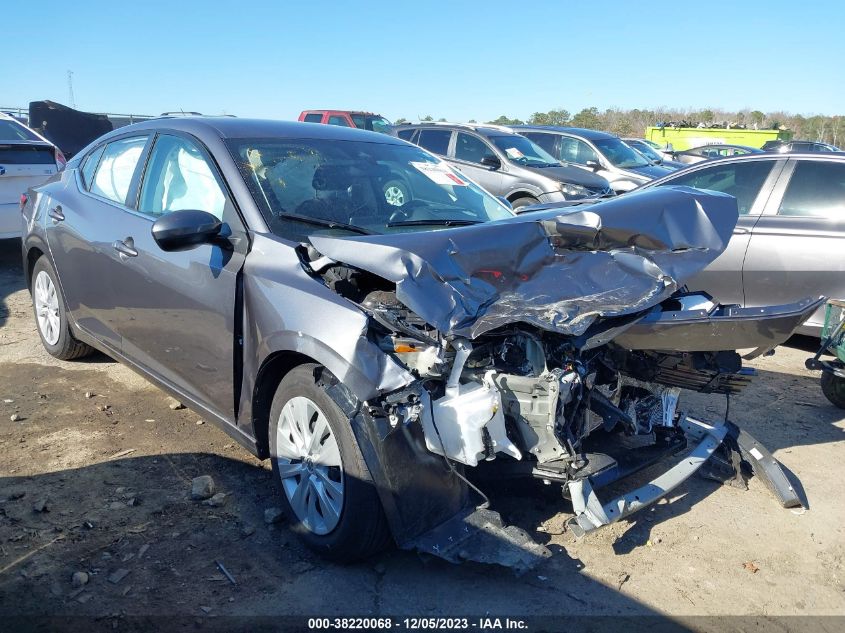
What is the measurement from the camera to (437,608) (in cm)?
293

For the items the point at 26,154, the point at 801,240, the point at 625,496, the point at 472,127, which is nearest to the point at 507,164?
the point at 472,127

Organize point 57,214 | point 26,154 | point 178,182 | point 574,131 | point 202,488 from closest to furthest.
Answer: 1. point 202,488
2. point 178,182
3. point 57,214
4. point 26,154
5. point 574,131

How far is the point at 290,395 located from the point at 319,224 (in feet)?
2.85

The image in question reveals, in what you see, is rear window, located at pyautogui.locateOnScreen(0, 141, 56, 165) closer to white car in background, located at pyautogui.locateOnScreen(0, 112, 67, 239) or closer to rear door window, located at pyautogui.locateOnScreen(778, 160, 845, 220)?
white car in background, located at pyautogui.locateOnScreen(0, 112, 67, 239)

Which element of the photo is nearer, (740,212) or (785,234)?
(785,234)

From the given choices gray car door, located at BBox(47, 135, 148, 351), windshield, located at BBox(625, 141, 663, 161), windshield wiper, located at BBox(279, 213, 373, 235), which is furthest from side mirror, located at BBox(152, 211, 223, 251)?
windshield, located at BBox(625, 141, 663, 161)

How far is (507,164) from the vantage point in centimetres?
1155

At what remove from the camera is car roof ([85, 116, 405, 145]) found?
4035mm

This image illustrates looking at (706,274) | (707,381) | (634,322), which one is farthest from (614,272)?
(706,274)

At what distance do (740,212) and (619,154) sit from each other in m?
7.94

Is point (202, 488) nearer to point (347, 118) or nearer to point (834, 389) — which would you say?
point (834, 389)

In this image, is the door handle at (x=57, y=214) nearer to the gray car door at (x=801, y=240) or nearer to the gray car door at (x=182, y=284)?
the gray car door at (x=182, y=284)

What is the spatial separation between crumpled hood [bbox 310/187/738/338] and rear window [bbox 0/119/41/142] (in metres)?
8.23

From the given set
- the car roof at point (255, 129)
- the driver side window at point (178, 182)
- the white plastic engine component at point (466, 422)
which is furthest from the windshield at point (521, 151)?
the white plastic engine component at point (466, 422)
